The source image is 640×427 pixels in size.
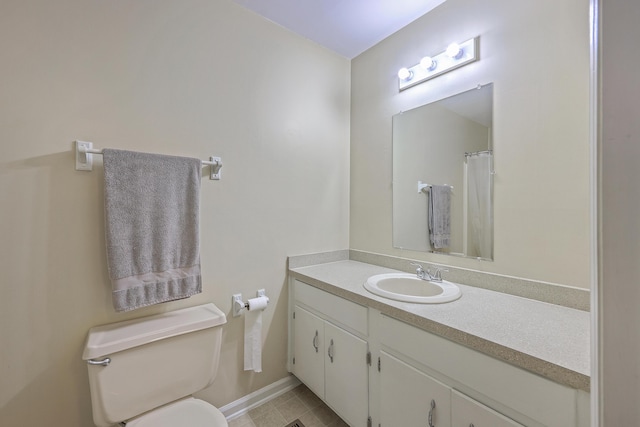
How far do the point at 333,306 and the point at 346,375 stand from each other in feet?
1.18

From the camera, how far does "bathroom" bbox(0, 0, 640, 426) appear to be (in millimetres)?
1101

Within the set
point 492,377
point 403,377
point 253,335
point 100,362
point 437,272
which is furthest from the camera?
point 253,335

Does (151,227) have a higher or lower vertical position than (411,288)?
higher

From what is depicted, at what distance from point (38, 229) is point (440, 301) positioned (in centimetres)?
176

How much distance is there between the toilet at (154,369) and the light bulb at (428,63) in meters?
1.87

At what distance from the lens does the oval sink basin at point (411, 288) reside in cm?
123

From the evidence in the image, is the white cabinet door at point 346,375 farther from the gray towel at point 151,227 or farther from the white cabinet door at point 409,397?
the gray towel at point 151,227

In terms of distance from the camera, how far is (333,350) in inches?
59.6

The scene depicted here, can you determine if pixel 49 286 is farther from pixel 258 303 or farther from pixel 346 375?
pixel 346 375

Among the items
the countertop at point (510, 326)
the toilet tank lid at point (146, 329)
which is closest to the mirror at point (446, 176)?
the countertop at point (510, 326)

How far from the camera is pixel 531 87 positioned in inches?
50.3

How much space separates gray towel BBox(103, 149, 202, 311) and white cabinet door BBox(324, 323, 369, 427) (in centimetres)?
82
